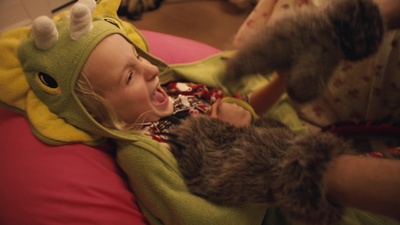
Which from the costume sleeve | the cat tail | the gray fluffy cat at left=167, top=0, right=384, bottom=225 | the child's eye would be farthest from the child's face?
the cat tail

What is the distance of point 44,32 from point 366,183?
67cm

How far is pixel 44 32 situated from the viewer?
69 cm

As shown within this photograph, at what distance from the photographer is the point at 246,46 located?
0.66 m

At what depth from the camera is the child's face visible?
0.75 meters

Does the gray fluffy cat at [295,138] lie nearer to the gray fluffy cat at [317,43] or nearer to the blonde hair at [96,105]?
the gray fluffy cat at [317,43]

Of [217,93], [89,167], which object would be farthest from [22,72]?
[217,93]

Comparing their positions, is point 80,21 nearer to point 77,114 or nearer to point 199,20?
point 77,114

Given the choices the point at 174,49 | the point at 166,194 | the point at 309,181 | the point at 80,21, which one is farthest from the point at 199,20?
the point at 309,181

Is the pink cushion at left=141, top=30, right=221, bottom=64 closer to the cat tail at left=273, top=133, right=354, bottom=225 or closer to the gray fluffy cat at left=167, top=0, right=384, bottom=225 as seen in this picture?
the gray fluffy cat at left=167, top=0, right=384, bottom=225

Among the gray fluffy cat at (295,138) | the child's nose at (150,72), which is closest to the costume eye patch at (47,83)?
the child's nose at (150,72)

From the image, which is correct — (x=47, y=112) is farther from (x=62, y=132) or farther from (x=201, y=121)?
(x=201, y=121)

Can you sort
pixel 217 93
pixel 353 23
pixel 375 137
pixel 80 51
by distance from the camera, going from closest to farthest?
pixel 353 23
pixel 80 51
pixel 375 137
pixel 217 93

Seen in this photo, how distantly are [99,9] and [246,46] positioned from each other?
0.49 m

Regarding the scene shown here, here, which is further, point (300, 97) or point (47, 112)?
point (47, 112)
